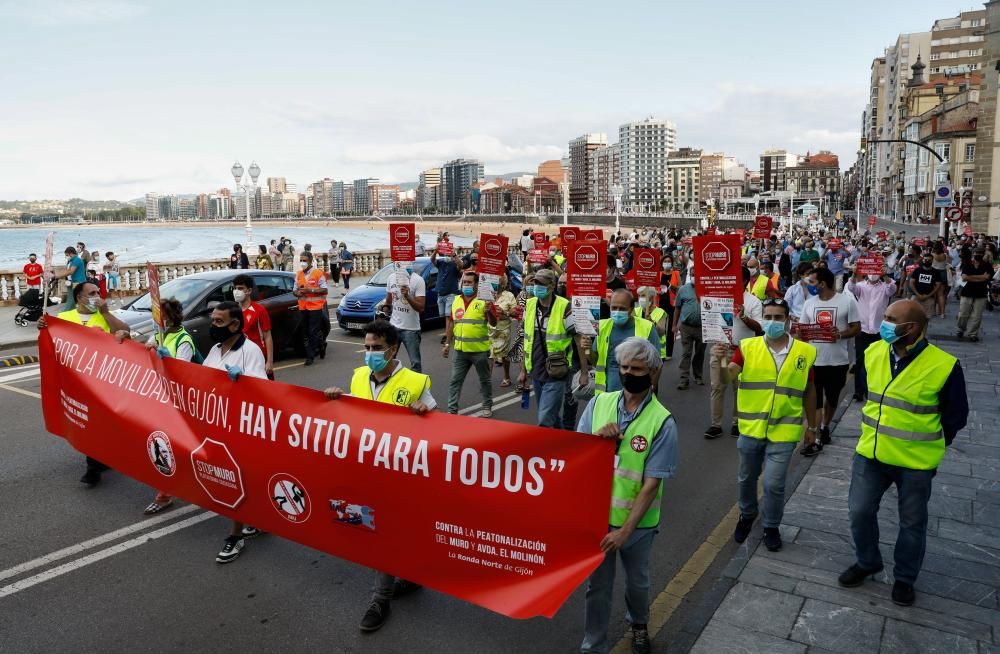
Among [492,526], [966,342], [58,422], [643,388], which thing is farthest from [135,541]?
[966,342]

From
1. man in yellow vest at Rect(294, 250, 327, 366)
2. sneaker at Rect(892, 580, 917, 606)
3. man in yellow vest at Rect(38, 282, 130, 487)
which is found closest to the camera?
sneaker at Rect(892, 580, 917, 606)

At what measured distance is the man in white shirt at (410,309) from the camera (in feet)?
33.9

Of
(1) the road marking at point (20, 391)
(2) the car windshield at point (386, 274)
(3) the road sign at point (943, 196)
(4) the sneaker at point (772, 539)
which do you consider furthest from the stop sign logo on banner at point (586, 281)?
(3) the road sign at point (943, 196)

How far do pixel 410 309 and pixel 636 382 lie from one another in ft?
22.8

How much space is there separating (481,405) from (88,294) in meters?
4.74

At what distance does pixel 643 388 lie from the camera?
3877 millimetres

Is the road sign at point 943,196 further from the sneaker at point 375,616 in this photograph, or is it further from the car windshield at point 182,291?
the sneaker at point 375,616

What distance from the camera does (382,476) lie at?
4.37 meters

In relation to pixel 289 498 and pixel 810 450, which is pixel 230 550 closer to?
pixel 289 498

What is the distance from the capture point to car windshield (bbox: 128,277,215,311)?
12008 mm

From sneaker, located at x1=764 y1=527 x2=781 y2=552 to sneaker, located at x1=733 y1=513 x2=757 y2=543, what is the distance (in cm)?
19

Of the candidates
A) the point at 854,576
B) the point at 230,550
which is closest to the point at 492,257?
the point at 230,550

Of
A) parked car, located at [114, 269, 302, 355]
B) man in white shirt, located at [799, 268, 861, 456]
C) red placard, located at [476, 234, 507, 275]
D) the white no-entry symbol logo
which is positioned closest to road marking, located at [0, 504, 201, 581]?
the white no-entry symbol logo

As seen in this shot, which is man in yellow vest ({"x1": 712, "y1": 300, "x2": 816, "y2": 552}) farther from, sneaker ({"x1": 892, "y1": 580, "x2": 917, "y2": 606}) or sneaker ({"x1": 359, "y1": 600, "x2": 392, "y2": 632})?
sneaker ({"x1": 359, "y1": 600, "x2": 392, "y2": 632})
